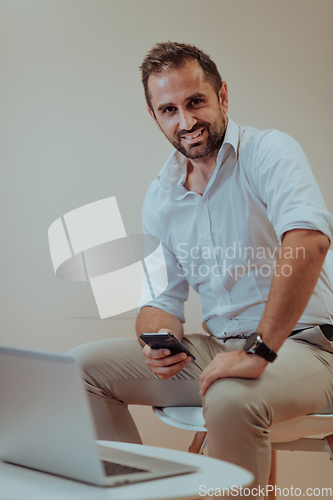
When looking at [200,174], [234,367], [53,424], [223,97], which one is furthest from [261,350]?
[223,97]

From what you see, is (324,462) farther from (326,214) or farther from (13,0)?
(13,0)

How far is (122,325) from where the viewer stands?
2.02 m

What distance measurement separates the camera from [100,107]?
2.04 metres

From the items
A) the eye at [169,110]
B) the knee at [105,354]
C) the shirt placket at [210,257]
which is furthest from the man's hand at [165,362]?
the eye at [169,110]

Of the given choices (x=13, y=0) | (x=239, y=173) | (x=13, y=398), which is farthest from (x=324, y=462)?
(x=13, y=0)

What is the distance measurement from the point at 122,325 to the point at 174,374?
35.6 inches

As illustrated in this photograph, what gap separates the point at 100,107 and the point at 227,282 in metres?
1.17

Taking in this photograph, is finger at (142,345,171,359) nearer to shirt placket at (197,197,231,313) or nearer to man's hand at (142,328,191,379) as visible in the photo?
man's hand at (142,328,191,379)

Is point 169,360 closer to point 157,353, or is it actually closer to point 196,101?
point 157,353

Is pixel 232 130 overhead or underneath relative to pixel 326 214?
overhead

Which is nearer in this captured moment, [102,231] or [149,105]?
[149,105]

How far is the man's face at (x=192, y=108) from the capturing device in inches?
52.9

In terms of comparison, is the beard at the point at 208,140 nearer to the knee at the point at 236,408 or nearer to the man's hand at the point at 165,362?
the man's hand at the point at 165,362

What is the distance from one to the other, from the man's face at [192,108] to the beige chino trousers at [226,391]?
0.57m
